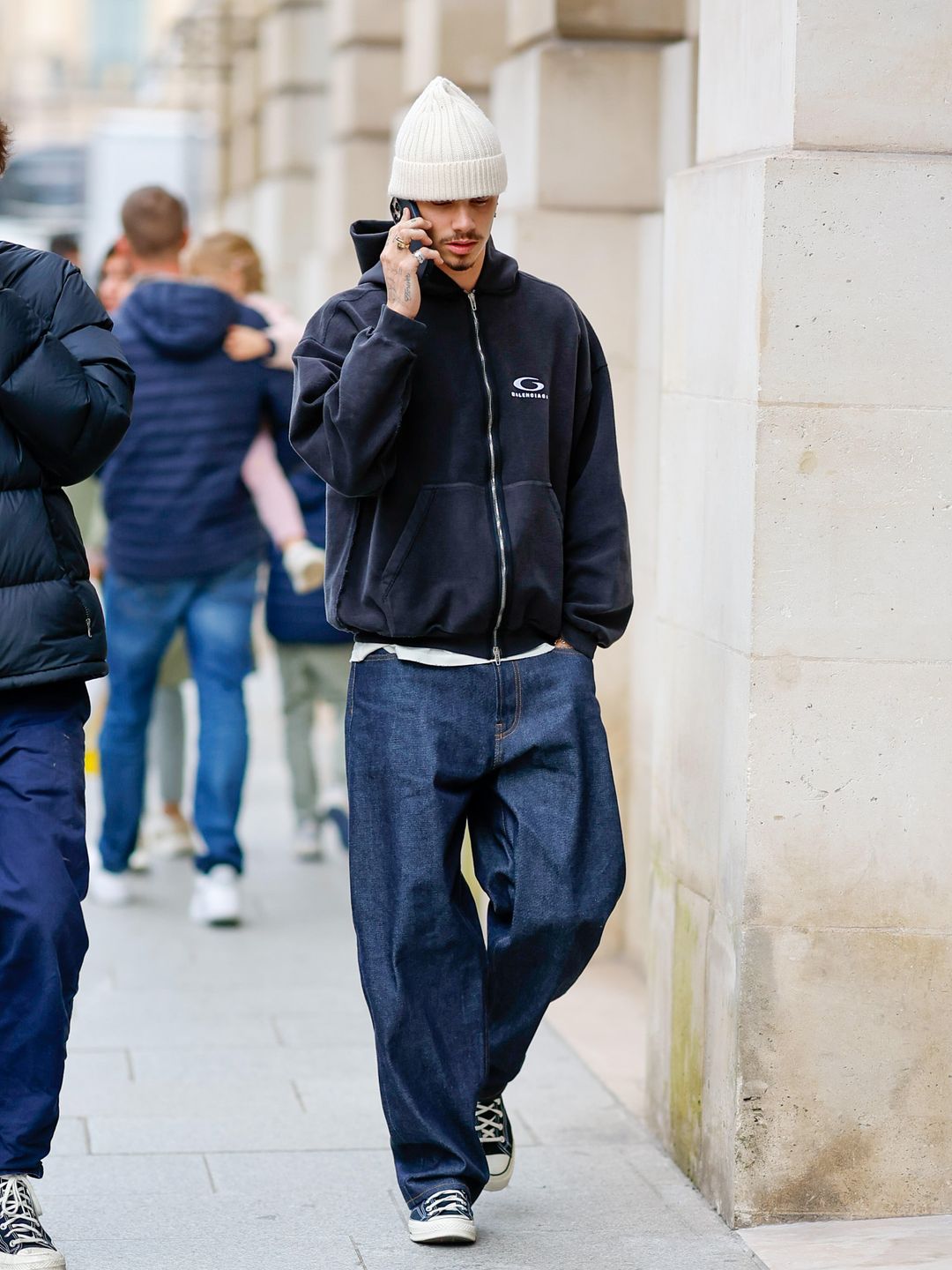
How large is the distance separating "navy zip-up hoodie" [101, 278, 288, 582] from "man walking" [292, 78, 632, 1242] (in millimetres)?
2797

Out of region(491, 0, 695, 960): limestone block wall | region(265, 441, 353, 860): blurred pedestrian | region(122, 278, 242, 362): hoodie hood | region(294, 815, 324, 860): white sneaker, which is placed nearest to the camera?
region(491, 0, 695, 960): limestone block wall

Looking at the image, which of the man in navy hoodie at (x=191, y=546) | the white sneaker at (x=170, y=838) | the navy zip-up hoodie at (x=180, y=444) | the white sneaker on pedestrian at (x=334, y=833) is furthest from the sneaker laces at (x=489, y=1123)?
the white sneaker at (x=170, y=838)

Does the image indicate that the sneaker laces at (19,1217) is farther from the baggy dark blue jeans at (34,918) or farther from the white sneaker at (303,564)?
the white sneaker at (303,564)

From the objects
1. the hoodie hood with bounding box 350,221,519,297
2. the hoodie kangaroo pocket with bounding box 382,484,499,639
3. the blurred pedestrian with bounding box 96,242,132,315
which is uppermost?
the hoodie hood with bounding box 350,221,519,297

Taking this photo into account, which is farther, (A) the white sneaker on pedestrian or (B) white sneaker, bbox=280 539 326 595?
(A) the white sneaker on pedestrian

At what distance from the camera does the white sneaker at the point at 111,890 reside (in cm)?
727

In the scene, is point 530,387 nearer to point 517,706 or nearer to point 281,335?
point 517,706

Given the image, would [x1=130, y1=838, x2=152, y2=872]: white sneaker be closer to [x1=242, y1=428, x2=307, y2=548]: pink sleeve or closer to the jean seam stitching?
[x1=242, y1=428, x2=307, y2=548]: pink sleeve

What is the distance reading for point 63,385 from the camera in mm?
3947

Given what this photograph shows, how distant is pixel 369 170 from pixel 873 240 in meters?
8.34

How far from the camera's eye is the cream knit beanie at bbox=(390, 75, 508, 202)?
3936 mm

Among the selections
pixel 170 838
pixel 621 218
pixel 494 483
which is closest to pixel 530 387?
pixel 494 483

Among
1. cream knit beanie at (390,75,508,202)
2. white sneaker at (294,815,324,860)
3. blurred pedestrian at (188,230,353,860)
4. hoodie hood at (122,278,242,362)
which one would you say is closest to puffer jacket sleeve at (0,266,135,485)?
cream knit beanie at (390,75,508,202)

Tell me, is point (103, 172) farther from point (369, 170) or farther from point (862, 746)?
point (862, 746)
